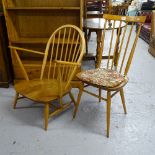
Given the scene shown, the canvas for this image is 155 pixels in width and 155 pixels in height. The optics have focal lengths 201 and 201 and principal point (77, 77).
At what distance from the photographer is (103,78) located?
188 cm

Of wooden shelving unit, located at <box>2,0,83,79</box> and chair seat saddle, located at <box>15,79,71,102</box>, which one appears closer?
chair seat saddle, located at <box>15,79,71,102</box>

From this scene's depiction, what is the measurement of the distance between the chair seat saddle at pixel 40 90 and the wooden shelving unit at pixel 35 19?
0.61m

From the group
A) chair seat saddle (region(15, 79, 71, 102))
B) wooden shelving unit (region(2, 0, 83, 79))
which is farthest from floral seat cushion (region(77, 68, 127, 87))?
wooden shelving unit (region(2, 0, 83, 79))

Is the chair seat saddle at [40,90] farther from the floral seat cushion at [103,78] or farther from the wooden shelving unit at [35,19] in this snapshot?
the wooden shelving unit at [35,19]

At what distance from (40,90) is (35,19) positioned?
112cm

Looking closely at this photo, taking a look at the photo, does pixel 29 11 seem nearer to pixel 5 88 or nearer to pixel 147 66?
pixel 5 88

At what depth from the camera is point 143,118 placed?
2.07 meters

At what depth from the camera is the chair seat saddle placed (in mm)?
1812

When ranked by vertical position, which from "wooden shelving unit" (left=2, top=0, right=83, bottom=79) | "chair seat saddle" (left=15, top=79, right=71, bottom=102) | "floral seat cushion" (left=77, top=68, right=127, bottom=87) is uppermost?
"wooden shelving unit" (left=2, top=0, right=83, bottom=79)

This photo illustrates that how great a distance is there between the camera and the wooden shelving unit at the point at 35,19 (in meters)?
2.45

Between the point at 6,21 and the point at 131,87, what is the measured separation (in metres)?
1.80

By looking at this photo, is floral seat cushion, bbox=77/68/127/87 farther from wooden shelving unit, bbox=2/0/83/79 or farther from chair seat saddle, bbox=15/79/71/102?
wooden shelving unit, bbox=2/0/83/79

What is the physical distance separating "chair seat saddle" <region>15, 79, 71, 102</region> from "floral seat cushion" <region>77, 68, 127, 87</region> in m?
0.23

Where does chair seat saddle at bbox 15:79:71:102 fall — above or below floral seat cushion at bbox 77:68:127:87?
below
